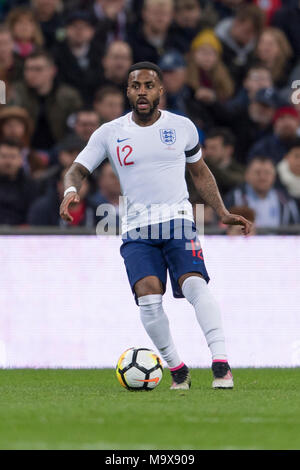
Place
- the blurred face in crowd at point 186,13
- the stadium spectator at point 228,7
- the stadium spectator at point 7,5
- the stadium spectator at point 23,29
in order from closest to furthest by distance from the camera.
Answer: the stadium spectator at point 23,29 → the blurred face in crowd at point 186,13 → the stadium spectator at point 7,5 → the stadium spectator at point 228,7

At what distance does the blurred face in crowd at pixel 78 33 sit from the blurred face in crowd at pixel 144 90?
6.45 meters

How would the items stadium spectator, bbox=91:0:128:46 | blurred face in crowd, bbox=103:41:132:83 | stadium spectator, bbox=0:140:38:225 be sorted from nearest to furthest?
stadium spectator, bbox=0:140:38:225, blurred face in crowd, bbox=103:41:132:83, stadium spectator, bbox=91:0:128:46

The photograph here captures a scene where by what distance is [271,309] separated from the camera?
1065cm

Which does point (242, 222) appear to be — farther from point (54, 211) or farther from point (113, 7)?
point (113, 7)

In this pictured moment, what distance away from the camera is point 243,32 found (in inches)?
603

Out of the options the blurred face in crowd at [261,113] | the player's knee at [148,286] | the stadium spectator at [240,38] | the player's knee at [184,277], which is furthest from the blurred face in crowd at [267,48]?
the player's knee at [148,286]

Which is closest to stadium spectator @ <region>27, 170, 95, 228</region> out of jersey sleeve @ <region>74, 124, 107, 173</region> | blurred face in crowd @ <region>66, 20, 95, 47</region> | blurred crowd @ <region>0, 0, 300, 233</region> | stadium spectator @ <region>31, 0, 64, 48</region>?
blurred crowd @ <region>0, 0, 300, 233</region>

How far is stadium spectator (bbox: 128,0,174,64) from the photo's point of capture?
14602 mm

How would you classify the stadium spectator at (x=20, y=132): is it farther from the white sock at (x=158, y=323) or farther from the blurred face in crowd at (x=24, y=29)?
the white sock at (x=158, y=323)

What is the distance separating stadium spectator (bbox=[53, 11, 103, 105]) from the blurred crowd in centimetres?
1

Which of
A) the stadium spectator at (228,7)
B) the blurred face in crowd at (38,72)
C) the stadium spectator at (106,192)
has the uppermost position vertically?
the stadium spectator at (228,7)

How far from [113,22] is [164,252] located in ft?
24.3

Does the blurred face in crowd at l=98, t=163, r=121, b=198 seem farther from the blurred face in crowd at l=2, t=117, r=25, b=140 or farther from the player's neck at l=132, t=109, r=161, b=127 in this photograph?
the player's neck at l=132, t=109, r=161, b=127

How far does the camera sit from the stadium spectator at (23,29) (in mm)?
14086
